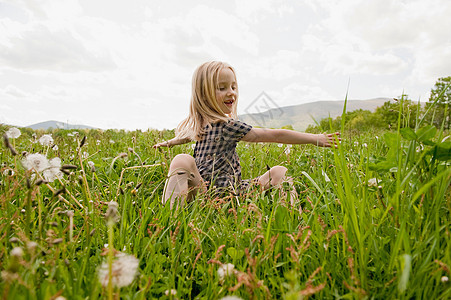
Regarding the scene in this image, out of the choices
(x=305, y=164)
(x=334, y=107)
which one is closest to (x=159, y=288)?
(x=305, y=164)

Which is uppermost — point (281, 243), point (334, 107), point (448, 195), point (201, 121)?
point (334, 107)

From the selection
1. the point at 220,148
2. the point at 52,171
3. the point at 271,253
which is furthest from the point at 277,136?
the point at 52,171

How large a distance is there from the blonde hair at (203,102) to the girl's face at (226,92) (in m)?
0.04

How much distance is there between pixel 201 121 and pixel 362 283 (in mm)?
2501

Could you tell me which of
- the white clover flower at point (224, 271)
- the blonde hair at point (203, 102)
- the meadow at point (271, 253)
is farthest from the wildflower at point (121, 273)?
the blonde hair at point (203, 102)

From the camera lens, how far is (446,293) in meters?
1.05

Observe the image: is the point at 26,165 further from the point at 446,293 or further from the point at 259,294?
the point at 446,293

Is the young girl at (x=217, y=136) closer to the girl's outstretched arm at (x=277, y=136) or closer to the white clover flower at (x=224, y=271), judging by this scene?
the girl's outstretched arm at (x=277, y=136)

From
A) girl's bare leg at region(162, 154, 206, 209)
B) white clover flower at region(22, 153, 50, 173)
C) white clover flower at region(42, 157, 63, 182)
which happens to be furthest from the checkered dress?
white clover flower at region(22, 153, 50, 173)

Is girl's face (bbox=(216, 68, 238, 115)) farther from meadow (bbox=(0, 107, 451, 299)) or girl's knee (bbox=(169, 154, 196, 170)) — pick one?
meadow (bbox=(0, 107, 451, 299))

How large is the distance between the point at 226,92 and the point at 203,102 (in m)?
0.27

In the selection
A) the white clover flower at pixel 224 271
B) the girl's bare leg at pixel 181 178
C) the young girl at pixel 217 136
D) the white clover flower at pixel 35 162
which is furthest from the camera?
the young girl at pixel 217 136

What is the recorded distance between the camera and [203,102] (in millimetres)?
3426

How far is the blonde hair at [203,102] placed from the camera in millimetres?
3312
